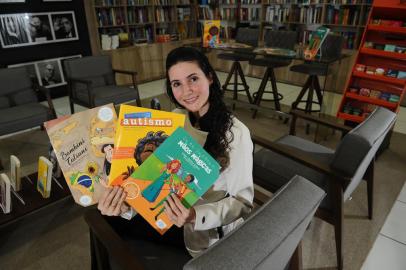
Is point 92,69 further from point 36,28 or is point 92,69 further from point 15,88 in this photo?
point 36,28

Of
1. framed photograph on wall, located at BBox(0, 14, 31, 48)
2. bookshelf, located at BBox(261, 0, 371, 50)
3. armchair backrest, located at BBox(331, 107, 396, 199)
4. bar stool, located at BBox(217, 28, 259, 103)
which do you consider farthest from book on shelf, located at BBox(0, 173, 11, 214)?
bookshelf, located at BBox(261, 0, 371, 50)

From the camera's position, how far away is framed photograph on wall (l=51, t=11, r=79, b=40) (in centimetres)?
429

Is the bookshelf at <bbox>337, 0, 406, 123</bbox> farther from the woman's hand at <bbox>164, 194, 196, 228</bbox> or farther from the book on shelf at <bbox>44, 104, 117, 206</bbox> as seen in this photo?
the book on shelf at <bbox>44, 104, 117, 206</bbox>

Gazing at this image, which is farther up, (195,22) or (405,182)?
(195,22)

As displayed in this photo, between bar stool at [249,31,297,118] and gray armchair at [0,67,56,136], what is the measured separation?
246 centimetres

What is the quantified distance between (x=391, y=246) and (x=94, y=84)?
3.47m

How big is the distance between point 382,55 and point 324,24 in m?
2.14

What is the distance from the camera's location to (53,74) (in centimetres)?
446

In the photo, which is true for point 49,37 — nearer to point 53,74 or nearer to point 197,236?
point 53,74

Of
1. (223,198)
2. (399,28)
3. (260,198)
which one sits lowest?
(260,198)

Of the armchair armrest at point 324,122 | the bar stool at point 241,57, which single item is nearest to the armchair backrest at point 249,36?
the bar stool at point 241,57

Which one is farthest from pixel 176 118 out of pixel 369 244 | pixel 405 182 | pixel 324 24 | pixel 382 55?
pixel 324 24

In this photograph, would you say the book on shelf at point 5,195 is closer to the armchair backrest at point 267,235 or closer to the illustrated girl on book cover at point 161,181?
the illustrated girl on book cover at point 161,181

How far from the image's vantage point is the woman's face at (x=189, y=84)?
105 centimetres
